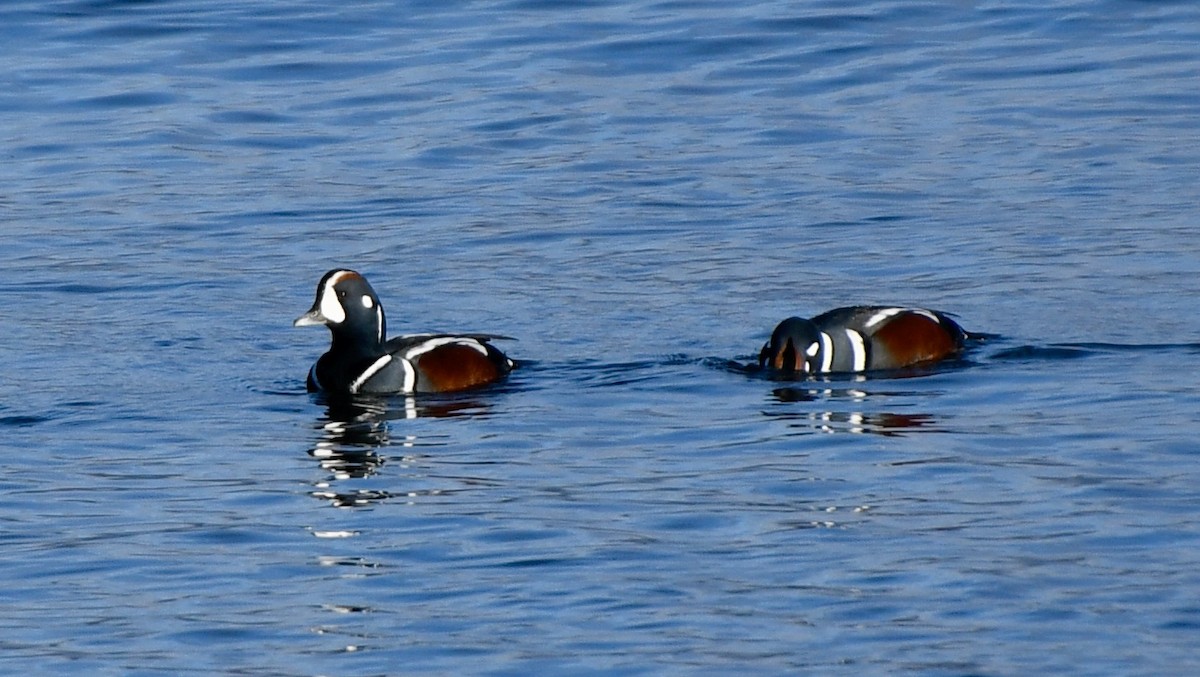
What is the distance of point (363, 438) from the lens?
1163cm

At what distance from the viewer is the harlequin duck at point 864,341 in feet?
40.3

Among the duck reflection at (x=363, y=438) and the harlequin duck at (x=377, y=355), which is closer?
the duck reflection at (x=363, y=438)

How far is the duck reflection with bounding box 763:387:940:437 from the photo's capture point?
1099 cm

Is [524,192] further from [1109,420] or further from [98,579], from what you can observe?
[98,579]

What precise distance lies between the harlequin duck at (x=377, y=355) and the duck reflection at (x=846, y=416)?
166cm

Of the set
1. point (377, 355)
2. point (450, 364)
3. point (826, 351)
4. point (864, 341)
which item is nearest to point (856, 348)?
point (864, 341)

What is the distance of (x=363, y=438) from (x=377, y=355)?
124cm

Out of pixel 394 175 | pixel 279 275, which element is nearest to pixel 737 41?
pixel 394 175

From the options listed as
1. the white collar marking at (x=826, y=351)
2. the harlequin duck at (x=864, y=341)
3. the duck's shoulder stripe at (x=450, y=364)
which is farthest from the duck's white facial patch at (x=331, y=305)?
the white collar marking at (x=826, y=351)

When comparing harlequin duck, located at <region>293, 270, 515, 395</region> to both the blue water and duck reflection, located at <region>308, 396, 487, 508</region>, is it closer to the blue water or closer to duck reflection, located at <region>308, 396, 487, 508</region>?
duck reflection, located at <region>308, 396, 487, 508</region>

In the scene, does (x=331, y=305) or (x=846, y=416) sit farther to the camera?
(x=331, y=305)

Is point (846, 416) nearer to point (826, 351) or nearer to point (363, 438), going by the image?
point (826, 351)

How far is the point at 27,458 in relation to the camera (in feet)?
35.9

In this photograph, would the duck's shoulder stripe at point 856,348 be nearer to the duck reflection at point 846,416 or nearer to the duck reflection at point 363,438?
the duck reflection at point 846,416
